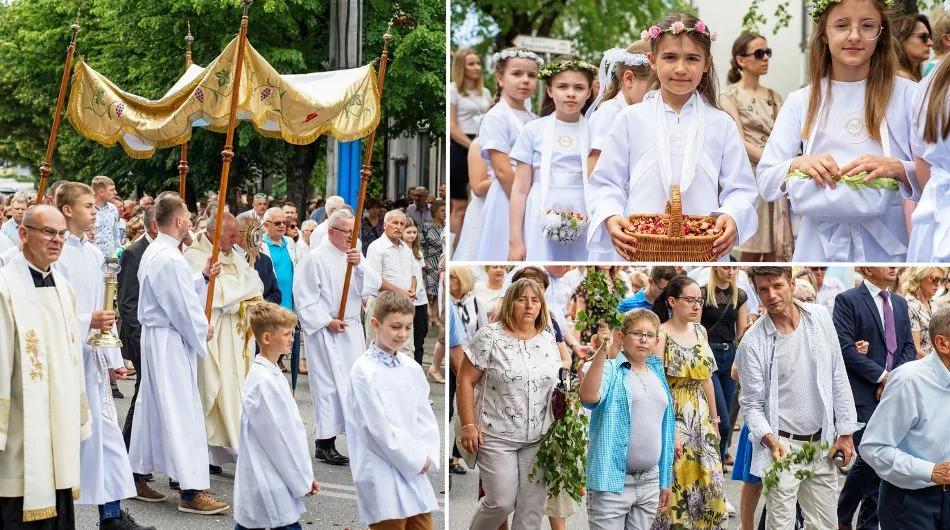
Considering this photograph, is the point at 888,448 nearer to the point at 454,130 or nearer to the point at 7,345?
the point at 7,345

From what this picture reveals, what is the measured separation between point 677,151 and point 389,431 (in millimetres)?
1785

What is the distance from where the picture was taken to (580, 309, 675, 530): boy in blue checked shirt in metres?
6.48

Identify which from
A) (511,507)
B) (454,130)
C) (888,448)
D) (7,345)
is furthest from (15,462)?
(454,130)

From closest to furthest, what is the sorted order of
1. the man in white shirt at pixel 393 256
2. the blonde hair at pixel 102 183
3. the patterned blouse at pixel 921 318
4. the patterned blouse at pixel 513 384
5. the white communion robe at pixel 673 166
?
the white communion robe at pixel 673 166, the patterned blouse at pixel 921 318, the patterned blouse at pixel 513 384, the blonde hair at pixel 102 183, the man in white shirt at pixel 393 256

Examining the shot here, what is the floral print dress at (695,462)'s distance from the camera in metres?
6.78

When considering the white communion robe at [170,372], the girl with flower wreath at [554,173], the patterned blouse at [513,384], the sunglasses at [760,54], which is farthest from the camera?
the sunglasses at [760,54]

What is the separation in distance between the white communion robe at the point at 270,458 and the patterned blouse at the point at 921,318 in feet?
9.70

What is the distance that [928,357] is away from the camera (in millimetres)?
5953

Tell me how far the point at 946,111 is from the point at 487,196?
348 cm

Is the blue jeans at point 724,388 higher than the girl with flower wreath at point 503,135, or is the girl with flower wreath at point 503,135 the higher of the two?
the girl with flower wreath at point 503,135

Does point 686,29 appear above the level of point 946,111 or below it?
above

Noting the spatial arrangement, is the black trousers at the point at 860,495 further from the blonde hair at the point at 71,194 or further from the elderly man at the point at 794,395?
the blonde hair at the point at 71,194

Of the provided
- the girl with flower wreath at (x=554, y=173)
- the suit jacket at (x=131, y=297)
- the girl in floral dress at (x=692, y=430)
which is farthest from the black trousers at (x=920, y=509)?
the suit jacket at (x=131, y=297)

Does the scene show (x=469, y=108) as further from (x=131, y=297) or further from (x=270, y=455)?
(x=270, y=455)
